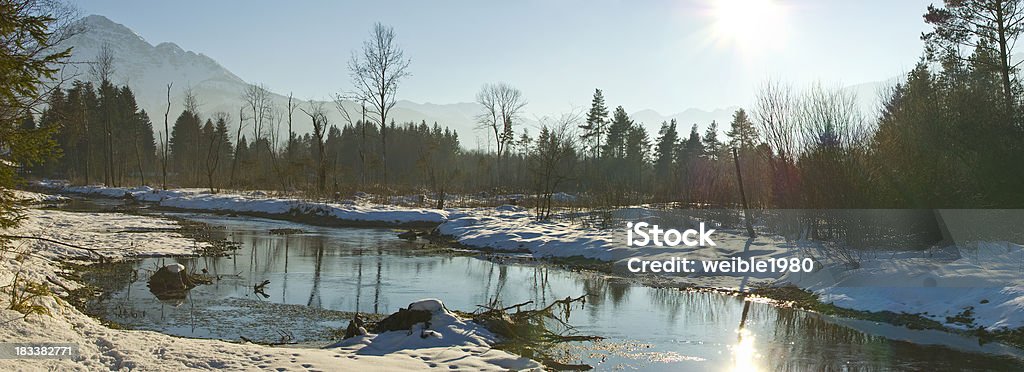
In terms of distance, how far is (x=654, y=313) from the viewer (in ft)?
36.8

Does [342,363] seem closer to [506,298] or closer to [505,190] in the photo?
[506,298]

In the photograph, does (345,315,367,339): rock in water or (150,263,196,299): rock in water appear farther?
(150,263,196,299): rock in water

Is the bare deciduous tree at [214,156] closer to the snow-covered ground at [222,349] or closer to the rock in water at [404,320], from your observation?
the snow-covered ground at [222,349]

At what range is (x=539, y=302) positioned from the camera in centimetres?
1186

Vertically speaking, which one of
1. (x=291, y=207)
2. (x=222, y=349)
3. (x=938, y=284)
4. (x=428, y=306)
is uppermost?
(x=291, y=207)

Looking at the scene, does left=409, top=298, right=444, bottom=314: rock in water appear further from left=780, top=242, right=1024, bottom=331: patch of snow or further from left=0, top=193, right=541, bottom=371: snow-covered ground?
left=780, top=242, right=1024, bottom=331: patch of snow

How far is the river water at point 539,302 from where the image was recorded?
8.33 m

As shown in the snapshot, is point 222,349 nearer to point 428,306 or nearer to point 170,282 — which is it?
point 428,306

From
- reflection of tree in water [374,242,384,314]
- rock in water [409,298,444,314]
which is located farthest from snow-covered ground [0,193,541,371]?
reflection of tree in water [374,242,384,314]

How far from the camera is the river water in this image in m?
8.33

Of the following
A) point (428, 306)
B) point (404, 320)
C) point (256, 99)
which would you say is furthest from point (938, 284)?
point (256, 99)

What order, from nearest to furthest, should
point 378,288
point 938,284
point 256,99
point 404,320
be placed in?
point 404,320, point 938,284, point 378,288, point 256,99

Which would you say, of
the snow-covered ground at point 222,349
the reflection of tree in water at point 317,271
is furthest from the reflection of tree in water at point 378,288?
the snow-covered ground at point 222,349

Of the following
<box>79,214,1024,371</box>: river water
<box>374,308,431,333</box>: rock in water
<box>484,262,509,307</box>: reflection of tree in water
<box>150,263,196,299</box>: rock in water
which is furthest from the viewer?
<box>484,262,509,307</box>: reflection of tree in water
